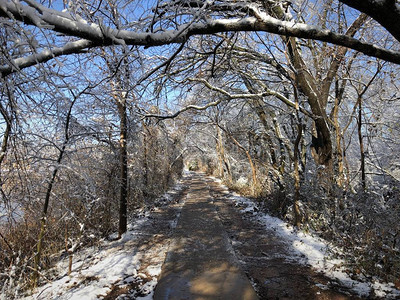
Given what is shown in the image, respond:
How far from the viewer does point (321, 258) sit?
14.2ft

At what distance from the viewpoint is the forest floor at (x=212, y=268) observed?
334cm

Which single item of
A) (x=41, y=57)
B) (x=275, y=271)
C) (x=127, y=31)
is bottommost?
(x=275, y=271)

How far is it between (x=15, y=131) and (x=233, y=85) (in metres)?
8.52

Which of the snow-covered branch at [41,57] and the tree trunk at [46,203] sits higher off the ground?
the snow-covered branch at [41,57]

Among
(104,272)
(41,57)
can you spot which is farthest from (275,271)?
(41,57)

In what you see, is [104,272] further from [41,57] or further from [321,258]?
[321,258]

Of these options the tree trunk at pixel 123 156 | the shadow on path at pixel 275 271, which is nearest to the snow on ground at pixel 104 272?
the tree trunk at pixel 123 156

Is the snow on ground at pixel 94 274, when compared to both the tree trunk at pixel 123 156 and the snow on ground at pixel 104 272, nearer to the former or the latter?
the snow on ground at pixel 104 272

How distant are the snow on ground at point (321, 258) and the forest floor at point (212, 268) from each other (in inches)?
0.4

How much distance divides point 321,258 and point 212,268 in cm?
194

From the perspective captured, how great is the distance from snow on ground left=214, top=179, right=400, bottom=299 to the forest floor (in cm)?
1

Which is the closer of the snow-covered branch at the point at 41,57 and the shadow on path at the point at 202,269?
the snow-covered branch at the point at 41,57

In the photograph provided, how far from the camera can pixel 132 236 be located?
246 inches

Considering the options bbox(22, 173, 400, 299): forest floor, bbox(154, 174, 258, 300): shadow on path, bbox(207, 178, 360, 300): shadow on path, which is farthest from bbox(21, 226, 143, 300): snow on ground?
bbox(207, 178, 360, 300): shadow on path
